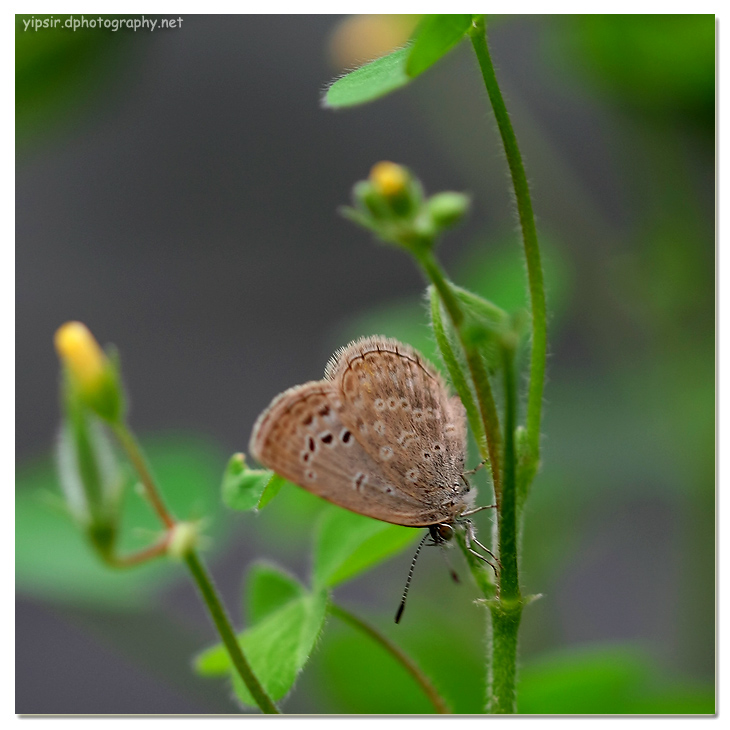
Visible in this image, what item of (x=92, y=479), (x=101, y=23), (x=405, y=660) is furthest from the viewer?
(x=101, y=23)

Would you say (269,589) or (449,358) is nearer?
(449,358)

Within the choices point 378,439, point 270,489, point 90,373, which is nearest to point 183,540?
point 90,373

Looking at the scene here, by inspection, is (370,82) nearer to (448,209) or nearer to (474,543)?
(448,209)

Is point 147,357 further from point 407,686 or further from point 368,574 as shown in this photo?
point 407,686

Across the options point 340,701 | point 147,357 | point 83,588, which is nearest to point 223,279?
point 147,357

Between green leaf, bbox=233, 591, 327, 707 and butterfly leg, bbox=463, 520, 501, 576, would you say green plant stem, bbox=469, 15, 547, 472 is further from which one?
green leaf, bbox=233, 591, 327, 707

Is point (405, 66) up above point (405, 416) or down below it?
above
